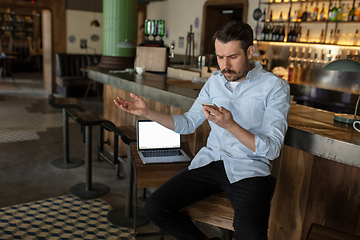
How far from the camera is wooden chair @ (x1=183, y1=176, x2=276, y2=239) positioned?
5.54ft

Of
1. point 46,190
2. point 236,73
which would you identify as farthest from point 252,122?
point 46,190

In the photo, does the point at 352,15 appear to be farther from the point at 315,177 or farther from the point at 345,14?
the point at 315,177

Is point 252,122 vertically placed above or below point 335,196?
above

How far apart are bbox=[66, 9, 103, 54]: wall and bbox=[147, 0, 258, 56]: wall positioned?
1.72m

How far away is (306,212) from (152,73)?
2.58m

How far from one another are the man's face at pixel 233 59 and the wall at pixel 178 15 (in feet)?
20.9

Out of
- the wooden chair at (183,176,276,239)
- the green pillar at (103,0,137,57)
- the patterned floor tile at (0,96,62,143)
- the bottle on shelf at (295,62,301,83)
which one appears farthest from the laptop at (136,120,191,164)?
the bottle on shelf at (295,62,301,83)

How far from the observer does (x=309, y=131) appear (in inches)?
69.9

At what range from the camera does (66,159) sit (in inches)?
162

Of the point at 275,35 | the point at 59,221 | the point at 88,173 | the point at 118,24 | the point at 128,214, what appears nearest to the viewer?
the point at 59,221

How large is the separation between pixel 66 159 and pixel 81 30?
6.13 m

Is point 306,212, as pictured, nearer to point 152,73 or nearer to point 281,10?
point 152,73

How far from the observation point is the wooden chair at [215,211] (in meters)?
1.69

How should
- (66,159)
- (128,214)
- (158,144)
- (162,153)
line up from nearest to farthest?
(162,153), (158,144), (128,214), (66,159)
